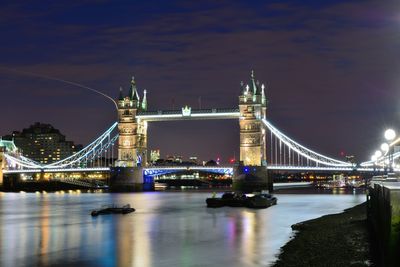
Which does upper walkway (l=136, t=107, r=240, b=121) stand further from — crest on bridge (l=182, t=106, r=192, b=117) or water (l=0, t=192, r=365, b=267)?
water (l=0, t=192, r=365, b=267)

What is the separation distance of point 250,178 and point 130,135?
68.2 ft

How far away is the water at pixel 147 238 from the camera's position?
24.9 meters

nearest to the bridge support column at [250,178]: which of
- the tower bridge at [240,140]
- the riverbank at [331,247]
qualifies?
the tower bridge at [240,140]

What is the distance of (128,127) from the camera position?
98875 millimetres

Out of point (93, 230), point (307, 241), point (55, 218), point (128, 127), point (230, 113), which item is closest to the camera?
point (307, 241)

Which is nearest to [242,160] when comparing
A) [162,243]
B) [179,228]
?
[179,228]

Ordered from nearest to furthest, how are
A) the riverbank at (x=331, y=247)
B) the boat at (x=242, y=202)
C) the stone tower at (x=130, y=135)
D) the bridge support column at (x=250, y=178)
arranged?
the riverbank at (x=331, y=247)
the boat at (x=242, y=202)
the bridge support column at (x=250, y=178)
the stone tower at (x=130, y=135)

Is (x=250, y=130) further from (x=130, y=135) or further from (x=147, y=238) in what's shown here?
(x=147, y=238)

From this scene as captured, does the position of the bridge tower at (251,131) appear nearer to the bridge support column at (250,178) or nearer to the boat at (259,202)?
the bridge support column at (250,178)

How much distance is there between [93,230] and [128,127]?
206 feet

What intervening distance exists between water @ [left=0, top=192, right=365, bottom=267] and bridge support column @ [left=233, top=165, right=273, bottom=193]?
35.6 m

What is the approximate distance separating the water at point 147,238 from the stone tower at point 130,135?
48285mm

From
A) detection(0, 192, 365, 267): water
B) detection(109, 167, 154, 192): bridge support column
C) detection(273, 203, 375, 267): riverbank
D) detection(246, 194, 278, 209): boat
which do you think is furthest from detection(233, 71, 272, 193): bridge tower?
detection(273, 203, 375, 267): riverbank

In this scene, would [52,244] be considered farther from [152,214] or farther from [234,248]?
[152,214]
